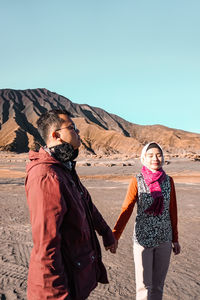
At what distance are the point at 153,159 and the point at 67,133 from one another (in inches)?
47.4

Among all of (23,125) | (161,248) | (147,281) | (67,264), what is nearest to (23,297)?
(147,281)

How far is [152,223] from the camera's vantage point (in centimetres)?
298

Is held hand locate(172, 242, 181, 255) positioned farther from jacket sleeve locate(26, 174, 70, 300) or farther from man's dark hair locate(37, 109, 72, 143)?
man's dark hair locate(37, 109, 72, 143)

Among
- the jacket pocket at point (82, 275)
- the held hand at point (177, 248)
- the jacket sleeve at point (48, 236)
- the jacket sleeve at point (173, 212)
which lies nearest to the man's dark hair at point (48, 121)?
the jacket sleeve at point (48, 236)

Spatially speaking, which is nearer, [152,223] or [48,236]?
[48,236]

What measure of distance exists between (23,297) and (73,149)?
2964mm

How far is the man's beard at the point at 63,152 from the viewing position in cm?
205

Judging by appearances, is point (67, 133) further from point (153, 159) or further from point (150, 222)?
point (150, 222)

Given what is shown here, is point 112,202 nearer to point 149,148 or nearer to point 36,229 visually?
point 149,148

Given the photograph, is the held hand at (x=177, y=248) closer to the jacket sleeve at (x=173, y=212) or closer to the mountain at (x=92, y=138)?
the jacket sleeve at (x=173, y=212)

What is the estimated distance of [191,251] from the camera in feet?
20.2

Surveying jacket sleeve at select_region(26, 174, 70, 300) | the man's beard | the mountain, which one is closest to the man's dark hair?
the man's beard

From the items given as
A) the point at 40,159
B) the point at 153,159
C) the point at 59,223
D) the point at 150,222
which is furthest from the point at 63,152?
the point at 150,222

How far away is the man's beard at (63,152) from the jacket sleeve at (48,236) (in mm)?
250
